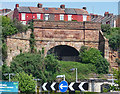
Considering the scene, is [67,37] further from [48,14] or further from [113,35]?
[48,14]

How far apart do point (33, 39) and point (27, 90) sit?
991cm

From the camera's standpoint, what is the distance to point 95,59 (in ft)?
134

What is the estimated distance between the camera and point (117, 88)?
697 inches

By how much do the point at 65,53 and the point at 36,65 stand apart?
7.08 meters

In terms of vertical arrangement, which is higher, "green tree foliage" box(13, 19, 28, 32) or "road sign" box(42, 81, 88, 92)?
"green tree foliage" box(13, 19, 28, 32)

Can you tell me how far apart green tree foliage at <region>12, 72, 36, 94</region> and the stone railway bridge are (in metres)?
8.04

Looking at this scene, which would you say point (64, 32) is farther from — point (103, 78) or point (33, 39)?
point (103, 78)

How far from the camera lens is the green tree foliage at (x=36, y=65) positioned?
37.2 meters

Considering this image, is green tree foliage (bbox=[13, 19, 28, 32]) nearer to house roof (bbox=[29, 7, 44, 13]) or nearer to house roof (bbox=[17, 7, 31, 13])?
house roof (bbox=[17, 7, 31, 13])

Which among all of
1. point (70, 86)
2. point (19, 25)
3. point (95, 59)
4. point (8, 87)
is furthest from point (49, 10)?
point (70, 86)

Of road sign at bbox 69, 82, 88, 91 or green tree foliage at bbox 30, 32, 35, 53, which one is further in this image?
green tree foliage at bbox 30, 32, 35, 53

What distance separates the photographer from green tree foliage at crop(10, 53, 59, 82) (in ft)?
122

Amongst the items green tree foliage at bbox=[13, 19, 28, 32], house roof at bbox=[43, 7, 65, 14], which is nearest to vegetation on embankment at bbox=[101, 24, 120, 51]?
house roof at bbox=[43, 7, 65, 14]

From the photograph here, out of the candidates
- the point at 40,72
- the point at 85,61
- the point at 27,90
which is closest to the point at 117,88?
the point at 27,90
